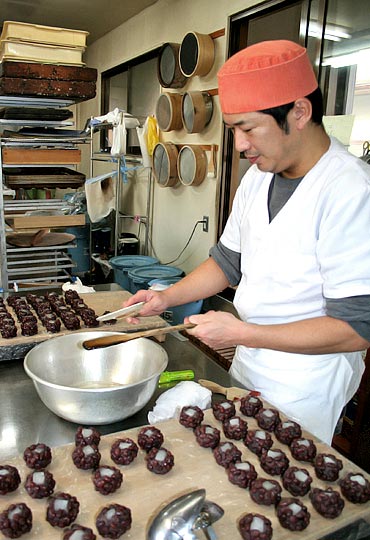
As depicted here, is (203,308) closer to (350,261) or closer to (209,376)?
(209,376)

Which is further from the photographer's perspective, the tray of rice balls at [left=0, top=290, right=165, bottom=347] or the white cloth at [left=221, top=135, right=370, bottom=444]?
the tray of rice balls at [left=0, top=290, right=165, bottom=347]

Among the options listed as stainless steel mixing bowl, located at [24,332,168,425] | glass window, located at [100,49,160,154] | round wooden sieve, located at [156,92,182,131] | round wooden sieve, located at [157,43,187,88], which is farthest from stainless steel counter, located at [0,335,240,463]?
glass window, located at [100,49,160,154]

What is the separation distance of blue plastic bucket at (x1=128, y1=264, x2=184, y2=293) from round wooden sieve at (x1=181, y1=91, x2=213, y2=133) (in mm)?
1111

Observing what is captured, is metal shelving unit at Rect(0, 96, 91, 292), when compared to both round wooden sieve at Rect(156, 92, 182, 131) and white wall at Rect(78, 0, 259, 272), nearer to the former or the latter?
round wooden sieve at Rect(156, 92, 182, 131)

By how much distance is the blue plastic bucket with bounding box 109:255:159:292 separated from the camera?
157 inches

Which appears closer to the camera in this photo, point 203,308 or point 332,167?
point 332,167

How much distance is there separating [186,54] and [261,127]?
2779mm

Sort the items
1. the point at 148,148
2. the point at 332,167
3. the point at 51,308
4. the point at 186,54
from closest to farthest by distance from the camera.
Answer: the point at 332,167
the point at 51,308
the point at 186,54
the point at 148,148

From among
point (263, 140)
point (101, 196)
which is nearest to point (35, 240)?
point (101, 196)

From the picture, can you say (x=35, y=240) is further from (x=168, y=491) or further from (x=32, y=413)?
(x=168, y=491)

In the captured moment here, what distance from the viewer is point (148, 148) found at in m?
4.39

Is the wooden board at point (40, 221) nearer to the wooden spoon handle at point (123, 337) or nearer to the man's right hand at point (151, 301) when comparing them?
the man's right hand at point (151, 301)

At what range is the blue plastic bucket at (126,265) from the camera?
399 centimetres

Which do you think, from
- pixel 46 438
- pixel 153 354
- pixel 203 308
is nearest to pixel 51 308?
pixel 153 354
